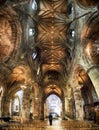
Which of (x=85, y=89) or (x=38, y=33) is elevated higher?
(x=38, y=33)

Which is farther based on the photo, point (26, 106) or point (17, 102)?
point (17, 102)

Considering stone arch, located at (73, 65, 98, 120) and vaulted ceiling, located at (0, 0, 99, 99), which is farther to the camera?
stone arch, located at (73, 65, 98, 120)

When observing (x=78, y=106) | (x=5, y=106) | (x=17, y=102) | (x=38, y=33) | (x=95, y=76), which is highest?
(x=38, y=33)

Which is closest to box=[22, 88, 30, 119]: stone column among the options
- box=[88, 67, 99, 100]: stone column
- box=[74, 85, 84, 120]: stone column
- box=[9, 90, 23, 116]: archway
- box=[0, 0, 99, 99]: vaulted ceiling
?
box=[0, 0, 99, 99]: vaulted ceiling

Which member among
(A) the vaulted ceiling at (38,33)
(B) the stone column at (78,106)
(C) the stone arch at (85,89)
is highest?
(A) the vaulted ceiling at (38,33)

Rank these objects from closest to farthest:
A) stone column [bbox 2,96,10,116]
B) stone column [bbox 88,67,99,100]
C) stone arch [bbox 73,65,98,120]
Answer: stone column [bbox 88,67,99,100], stone arch [bbox 73,65,98,120], stone column [bbox 2,96,10,116]

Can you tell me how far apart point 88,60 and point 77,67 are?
13.5 feet

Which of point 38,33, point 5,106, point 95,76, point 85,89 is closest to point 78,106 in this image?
point 95,76

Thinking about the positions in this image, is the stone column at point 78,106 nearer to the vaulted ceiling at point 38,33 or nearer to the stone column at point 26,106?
the vaulted ceiling at point 38,33

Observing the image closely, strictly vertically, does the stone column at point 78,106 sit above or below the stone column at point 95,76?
below

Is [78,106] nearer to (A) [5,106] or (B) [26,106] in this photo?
(B) [26,106]

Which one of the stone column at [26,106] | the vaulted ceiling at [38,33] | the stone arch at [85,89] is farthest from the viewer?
the stone arch at [85,89]

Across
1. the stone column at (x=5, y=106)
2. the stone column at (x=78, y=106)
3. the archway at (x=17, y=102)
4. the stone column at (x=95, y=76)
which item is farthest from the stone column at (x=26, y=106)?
the archway at (x=17, y=102)

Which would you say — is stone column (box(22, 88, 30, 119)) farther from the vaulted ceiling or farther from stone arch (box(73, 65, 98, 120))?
stone arch (box(73, 65, 98, 120))
